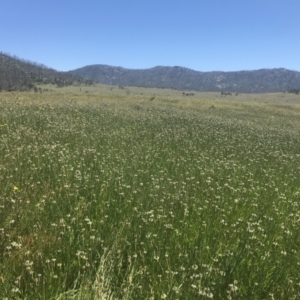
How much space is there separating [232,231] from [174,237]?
1.02 meters

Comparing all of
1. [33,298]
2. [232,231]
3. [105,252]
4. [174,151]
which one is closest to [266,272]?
[232,231]

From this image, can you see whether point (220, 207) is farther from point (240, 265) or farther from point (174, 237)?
point (240, 265)

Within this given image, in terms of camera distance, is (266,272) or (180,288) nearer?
(180,288)

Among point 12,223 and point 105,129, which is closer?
point 12,223

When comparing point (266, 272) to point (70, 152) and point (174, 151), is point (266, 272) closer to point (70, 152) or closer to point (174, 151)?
point (70, 152)

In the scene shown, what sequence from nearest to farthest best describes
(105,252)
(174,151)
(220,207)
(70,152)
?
(105,252) < (220,207) < (70,152) < (174,151)

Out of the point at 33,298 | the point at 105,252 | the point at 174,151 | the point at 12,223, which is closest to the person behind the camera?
the point at 33,298

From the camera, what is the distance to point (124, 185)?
7012 mm

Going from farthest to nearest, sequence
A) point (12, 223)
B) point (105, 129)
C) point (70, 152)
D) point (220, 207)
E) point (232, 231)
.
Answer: point (105, 129) < point (70, 152) < point (220, 207) < point (232, 231) < point (12, 223)

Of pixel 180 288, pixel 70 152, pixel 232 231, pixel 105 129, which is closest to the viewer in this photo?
pixel 180 288

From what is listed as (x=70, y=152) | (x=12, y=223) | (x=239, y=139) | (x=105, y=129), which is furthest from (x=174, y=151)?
(x=12, y=223)

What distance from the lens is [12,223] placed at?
513 centimetres

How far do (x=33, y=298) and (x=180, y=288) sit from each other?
1428 mm

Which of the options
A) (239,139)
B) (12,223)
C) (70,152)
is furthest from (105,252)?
(239,139)
